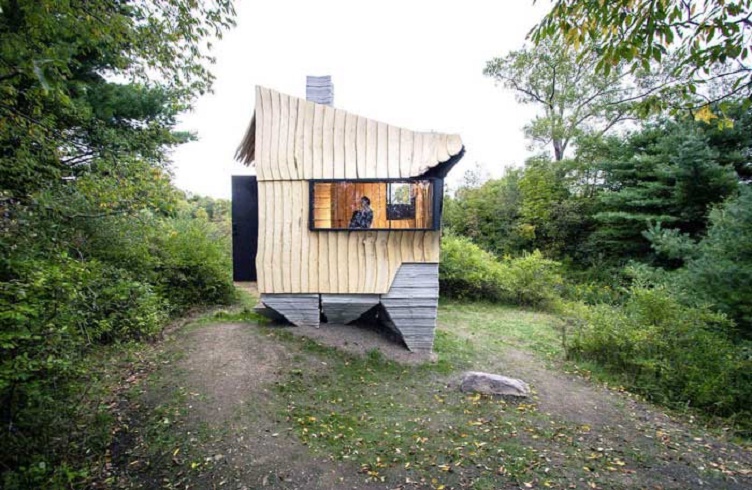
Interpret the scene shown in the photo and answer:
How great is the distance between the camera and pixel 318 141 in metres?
6.16

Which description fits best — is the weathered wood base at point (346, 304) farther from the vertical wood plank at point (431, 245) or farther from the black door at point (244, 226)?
the black door at point (244, 226)

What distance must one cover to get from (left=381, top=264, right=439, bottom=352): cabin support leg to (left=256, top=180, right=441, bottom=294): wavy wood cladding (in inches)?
5.5

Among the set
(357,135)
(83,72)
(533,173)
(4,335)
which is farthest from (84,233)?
(533,173)

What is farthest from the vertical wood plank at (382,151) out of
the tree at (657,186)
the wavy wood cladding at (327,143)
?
the tree at (657,186)

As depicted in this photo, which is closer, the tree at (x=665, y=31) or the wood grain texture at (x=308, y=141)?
the tree at (x=665, y=31)

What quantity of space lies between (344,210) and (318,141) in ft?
4.02

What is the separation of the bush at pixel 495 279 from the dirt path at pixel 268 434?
586 centimetres

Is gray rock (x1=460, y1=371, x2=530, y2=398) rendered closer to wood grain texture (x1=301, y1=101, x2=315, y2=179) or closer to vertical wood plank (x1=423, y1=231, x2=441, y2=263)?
vertical wood plank (x1=423, y1=231, x2=441, y2=263)

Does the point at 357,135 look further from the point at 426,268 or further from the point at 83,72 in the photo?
the point at 83,72

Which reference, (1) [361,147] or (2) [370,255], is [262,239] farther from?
(1) [361,147]

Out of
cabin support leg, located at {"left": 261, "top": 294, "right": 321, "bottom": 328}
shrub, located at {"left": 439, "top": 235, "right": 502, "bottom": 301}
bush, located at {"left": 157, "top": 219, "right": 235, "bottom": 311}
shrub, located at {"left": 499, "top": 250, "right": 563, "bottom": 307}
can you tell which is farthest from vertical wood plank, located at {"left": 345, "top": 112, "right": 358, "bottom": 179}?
shrub, located at {"left": 499, "top": 250, "right": 563, "bottom": 307}

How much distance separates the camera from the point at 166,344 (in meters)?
5.85

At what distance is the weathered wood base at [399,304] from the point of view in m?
6.13

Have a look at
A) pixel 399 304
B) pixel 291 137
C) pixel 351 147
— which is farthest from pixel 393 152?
pixel 399 304
